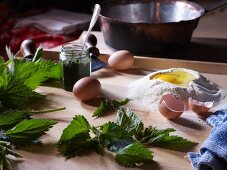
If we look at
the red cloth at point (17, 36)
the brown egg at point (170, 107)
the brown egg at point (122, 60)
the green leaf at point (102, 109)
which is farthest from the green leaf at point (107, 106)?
the red cloth at point (17, 36)

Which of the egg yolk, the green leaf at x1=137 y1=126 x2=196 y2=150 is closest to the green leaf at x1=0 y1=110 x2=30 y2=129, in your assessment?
the green leaf at x1=137 y1=126 x2=196 y2=150

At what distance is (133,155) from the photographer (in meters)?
0.64

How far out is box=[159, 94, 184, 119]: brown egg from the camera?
2.57 feet

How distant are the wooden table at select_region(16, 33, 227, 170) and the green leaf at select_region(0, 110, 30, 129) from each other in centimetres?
6

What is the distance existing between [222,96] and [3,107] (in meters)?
0.53

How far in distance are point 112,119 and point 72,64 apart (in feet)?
0.67

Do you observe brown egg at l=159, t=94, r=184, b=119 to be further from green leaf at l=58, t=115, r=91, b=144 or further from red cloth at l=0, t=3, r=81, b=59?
red cloth at l=0, t=3, r=81, b=59

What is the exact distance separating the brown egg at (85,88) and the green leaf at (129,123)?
0.14 metres

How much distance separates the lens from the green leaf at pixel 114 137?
2.25 ft

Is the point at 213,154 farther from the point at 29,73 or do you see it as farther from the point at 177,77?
the point at 29,73

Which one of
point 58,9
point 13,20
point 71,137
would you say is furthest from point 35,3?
point 71,137

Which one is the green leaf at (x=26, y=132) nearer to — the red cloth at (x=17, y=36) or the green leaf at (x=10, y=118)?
the green leaf at (x=10, y=118)

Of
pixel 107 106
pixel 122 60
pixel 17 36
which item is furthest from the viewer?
pixel 17 36

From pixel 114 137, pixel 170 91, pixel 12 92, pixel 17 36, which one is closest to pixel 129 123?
pixel 114 137
